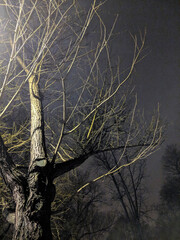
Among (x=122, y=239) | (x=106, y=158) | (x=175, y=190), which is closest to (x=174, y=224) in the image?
(x=175, y=190)

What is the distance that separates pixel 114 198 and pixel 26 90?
1147 centimetres


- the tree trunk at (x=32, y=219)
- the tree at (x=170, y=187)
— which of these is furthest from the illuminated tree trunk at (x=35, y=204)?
the tree at (x=170, y=187)

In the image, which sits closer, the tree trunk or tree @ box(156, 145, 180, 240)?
the tree trunk

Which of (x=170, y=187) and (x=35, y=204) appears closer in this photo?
(x=35, y=204)

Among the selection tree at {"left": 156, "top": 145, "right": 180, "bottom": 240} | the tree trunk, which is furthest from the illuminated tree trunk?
tree at {"left": 156, "top": 145, "right": 180, "bottom": 240}

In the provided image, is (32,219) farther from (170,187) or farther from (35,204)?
(170,187)

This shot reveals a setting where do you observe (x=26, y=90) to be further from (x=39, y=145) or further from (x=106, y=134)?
(x=106, y=134)

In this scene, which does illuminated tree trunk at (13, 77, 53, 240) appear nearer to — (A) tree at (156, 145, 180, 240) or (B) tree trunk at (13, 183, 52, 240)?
(B) tree trunk at (13, 183, 52, 240)

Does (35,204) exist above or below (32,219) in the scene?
above

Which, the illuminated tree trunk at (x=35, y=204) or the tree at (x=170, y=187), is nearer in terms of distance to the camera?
the illuminated tree trunk at (x=35, y=204)

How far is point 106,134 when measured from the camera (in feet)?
9.07

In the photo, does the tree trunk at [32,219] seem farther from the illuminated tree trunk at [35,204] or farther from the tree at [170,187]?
the tree at [170,187]

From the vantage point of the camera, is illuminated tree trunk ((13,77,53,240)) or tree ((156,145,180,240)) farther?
tree ((156,145,180,240))

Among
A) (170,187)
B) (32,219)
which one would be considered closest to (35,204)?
(32,219)
